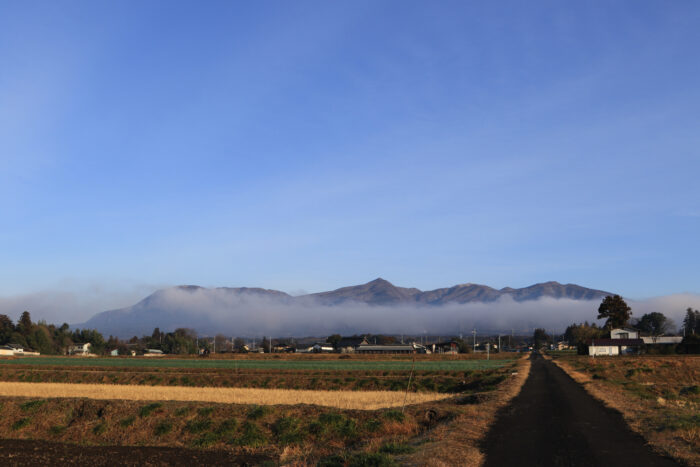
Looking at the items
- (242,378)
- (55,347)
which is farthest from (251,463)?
(55,347)

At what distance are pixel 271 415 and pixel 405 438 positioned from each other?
25.6 feet

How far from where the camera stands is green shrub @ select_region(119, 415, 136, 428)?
1085 inches

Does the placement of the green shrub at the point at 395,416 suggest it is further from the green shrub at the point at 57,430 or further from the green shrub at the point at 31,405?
the green shrub at the point at 31,405

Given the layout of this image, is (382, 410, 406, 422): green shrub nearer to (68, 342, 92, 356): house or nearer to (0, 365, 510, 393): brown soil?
(0, 365, 510, 393): brown soil

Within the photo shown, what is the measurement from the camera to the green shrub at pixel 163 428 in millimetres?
26375

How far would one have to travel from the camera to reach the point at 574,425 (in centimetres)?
2377

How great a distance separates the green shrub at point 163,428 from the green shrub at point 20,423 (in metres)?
8.33

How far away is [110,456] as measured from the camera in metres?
22.0

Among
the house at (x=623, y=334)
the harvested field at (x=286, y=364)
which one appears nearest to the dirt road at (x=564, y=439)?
the harvested field at (x=286, y=364)

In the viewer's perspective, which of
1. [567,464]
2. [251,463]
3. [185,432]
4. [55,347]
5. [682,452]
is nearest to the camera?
[567,464]

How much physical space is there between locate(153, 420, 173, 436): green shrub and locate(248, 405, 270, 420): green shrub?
147 inches

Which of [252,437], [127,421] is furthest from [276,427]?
[127,421]

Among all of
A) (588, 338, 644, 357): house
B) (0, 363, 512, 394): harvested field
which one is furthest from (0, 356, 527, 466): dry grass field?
(588, 338, 644, 357): house

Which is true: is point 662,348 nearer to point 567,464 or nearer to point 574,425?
point 574,425
